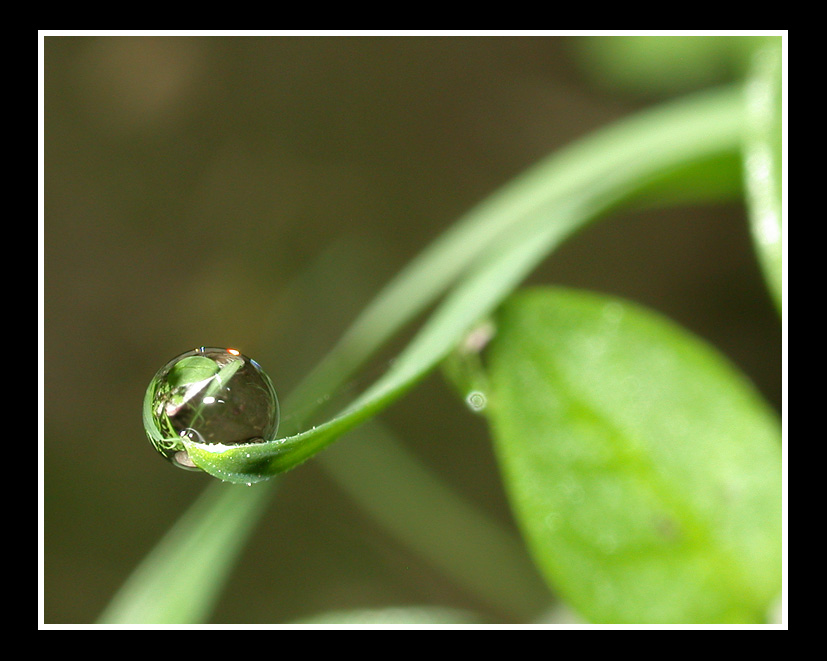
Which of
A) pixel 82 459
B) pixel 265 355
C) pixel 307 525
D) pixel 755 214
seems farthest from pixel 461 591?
pixel 755 214

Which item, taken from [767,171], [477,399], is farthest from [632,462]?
[767,171]

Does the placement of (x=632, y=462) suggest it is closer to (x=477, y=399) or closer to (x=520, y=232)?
(x=477, y=399)

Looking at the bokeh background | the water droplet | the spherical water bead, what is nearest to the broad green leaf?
the water droplet

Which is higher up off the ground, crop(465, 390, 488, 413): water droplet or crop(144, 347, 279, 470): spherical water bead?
crop(144, 347, 279, 470): spherical water bead

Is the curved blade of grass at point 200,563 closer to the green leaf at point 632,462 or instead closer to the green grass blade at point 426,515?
the green leaf at point 632,462

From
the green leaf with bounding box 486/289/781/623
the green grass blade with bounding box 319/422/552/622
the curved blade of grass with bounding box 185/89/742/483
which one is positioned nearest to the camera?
the curved blade of grass with bounding box 185/89/742/483

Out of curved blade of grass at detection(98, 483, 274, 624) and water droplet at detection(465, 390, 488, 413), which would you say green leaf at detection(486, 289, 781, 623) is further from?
curved blade of grass at detection(98, 483, 274, 624)

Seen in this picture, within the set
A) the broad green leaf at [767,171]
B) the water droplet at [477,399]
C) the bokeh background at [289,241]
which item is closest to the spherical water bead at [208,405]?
Result: the water droplet at [477,399]

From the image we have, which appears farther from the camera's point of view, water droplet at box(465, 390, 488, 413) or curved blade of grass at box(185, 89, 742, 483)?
water droplet at box(465, 390, 488, 413)
